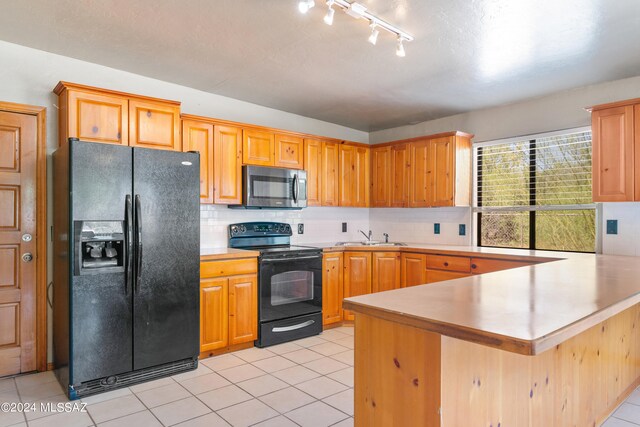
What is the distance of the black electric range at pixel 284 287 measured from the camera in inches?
145

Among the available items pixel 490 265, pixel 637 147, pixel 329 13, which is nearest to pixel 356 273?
pixel 490 265

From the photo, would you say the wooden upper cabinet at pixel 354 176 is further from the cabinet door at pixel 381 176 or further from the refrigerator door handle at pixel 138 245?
the refrigerator door handle at pixel 138 245

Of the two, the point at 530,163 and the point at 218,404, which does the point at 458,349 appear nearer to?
the point at 218,404

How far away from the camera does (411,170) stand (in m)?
Result: 4.70

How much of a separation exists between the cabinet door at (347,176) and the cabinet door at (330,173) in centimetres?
6

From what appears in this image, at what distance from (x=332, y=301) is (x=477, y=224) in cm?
189

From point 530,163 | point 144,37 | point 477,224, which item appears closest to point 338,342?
point 477,224

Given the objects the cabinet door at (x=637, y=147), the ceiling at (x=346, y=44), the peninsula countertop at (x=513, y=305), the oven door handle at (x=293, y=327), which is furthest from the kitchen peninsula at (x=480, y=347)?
the oven door handle at (x=293, y=327)

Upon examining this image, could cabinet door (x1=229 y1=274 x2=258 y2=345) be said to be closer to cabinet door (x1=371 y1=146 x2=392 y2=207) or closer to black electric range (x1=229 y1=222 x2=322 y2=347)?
black electric range (x1=229 y1=222 x2=322 y2=347)

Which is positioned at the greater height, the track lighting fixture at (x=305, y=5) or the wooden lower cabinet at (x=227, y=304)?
the track lighting fixture at (x=305, y=5)

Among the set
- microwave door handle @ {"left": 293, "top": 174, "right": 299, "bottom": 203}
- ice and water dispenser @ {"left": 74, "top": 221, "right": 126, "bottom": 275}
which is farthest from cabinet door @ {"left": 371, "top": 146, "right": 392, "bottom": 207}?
ice and water dispenser @ {"left": 74, "top": 221, "right": 126, "bottom": 275}

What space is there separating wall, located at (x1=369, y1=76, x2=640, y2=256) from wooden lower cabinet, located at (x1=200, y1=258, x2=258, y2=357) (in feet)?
8.00

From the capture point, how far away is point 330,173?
4715mm

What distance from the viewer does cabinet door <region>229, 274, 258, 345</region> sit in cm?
350
